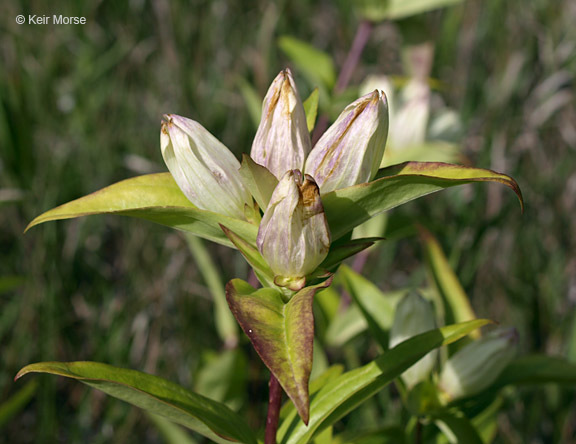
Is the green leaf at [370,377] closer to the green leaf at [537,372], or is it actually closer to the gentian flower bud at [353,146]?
the gentian flower bud at [353,146]

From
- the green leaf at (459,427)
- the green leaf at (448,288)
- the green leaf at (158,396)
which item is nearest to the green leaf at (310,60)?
the green leaf at (448,288)

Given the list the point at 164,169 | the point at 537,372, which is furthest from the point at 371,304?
the point at 164,169

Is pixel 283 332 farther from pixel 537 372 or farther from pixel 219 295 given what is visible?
pixel 219 295

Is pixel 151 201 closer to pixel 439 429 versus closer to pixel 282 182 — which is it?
pixel 282 182

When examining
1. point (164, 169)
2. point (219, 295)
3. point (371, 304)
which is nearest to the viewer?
point (371, 304)

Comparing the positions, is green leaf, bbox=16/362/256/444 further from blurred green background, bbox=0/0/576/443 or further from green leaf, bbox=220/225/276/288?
blurred green background, bbox=0/0/576/443

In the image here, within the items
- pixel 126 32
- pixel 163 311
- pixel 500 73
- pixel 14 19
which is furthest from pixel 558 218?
pixel 14 19

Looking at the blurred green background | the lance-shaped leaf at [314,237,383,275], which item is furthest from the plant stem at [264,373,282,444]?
Result: the blurred green background
